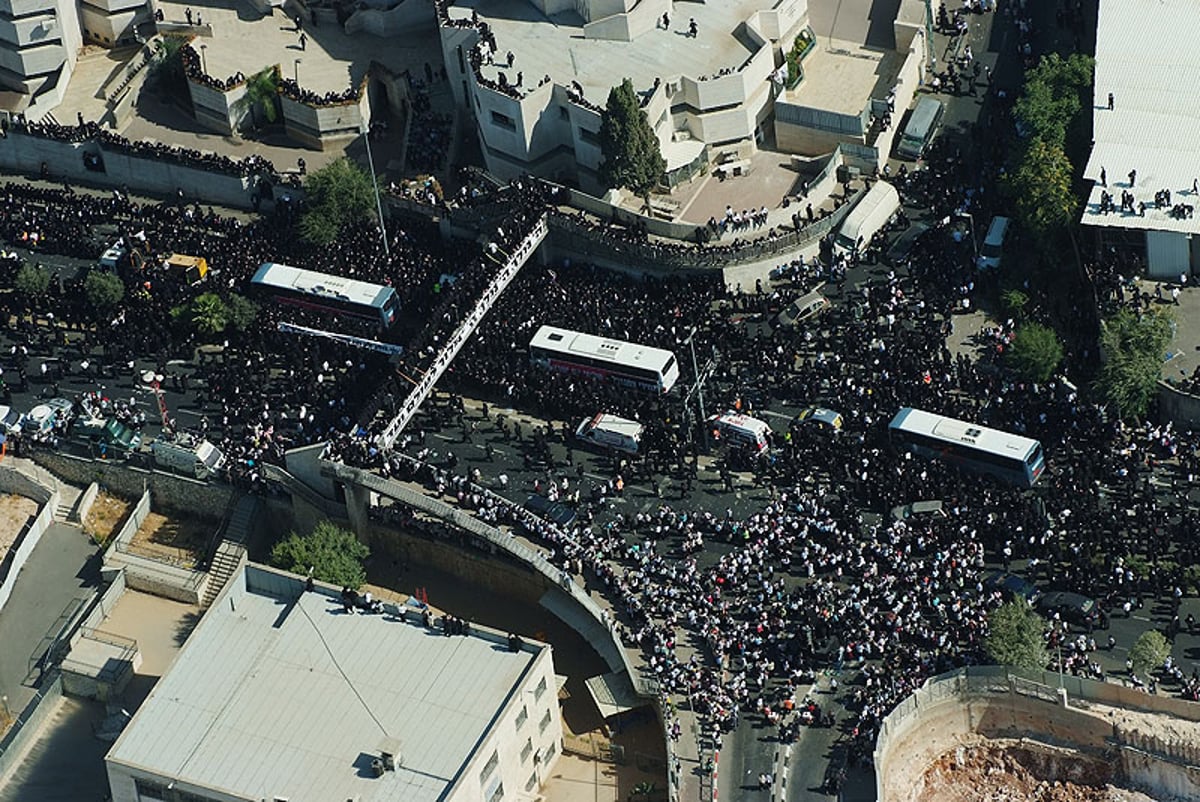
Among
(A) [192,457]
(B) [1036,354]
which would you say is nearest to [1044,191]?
(B) [1036,354]

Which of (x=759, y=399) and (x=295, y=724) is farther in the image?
(x=759, y=399)

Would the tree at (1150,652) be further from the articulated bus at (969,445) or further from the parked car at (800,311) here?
the parked car at (800,311)

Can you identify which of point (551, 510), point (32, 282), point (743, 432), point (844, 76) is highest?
point (844, 76)

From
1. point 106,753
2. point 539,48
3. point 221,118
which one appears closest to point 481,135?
point 539,48

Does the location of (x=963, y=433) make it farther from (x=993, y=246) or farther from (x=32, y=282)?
(x=32, y=282)

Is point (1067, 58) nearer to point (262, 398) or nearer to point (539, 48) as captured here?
point (539, 48)

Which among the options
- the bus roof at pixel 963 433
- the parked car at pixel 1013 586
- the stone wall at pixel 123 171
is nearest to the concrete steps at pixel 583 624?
the parked car at pixel 1013 586
